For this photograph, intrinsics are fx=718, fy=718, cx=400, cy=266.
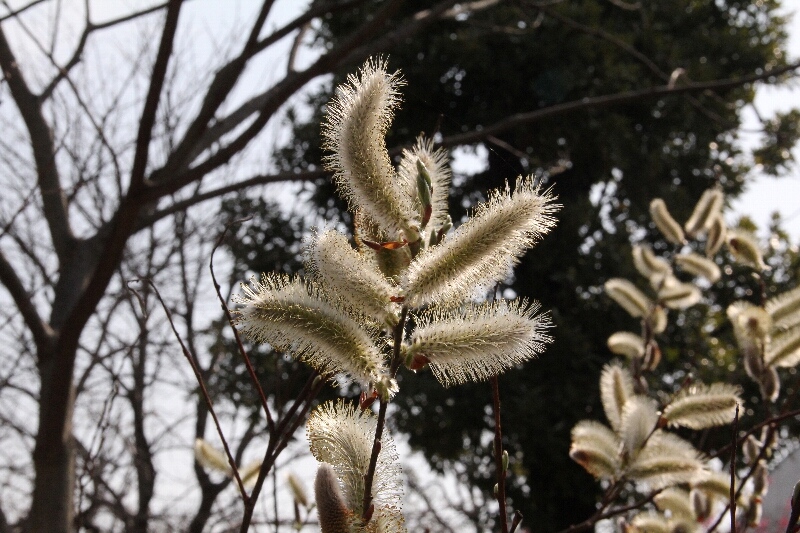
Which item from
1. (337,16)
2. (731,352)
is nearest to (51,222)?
(337,16)

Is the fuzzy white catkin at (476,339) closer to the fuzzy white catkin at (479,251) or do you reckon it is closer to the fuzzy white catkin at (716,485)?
the fuzzy white catkin at (479,251)

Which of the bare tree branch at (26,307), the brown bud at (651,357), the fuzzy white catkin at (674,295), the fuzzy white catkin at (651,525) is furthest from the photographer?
the bare tree branch at (26,307)

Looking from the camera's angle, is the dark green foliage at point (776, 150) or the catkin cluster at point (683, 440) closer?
the catkin cluster at point (683, 440)

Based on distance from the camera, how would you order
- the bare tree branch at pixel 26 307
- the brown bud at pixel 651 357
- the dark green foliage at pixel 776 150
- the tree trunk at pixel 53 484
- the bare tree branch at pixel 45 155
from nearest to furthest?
the brown bud at pixel 651 357
the tree trunk at pixel 53 484
the bare tree branch at pixel 26 307
the bare tree branch at pixel 45 155
the dark green foliage at pixel 776 150

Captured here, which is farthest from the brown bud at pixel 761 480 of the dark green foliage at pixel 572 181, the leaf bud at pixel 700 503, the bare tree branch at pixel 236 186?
the dark green foliage at pixel 572 181

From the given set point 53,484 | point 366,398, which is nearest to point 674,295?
point 366,398

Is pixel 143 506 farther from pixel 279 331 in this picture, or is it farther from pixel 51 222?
pixel 279 331
